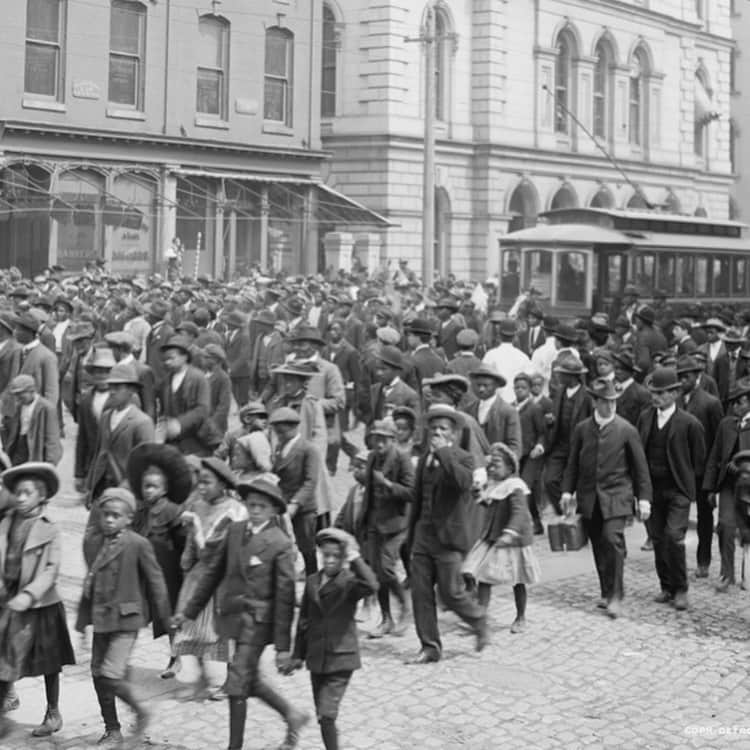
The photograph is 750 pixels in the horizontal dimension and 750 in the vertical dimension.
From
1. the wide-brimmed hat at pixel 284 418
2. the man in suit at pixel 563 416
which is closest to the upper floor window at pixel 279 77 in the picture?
the man in suit at pixel 563 416

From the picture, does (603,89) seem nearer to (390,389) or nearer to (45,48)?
(45,48)

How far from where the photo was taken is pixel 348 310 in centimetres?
2252

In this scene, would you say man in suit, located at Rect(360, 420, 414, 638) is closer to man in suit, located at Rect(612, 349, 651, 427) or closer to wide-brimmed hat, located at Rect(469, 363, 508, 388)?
wide-brimmed hat, located at Rect(469, 363, 508, 388)

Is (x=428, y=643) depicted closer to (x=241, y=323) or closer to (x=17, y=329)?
(x=17, y=329)

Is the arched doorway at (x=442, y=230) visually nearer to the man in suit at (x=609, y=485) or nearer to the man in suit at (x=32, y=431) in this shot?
the man in suit at (x=32, y=431)

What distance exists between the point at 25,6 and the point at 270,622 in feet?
83.9

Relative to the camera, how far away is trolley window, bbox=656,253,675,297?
2964 centimetres

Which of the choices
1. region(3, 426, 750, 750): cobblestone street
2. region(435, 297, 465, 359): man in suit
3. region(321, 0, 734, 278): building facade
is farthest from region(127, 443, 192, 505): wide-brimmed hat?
region(321, 0, 734, 278): building facade

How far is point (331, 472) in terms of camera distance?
654 inches

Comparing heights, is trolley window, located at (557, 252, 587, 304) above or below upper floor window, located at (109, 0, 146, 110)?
below

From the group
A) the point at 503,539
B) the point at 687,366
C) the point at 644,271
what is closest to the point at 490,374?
the point at 687,366

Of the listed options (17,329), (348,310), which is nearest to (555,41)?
(348,310)

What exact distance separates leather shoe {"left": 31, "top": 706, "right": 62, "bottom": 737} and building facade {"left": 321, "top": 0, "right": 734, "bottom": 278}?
29380 mm

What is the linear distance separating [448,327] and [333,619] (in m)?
12.8
